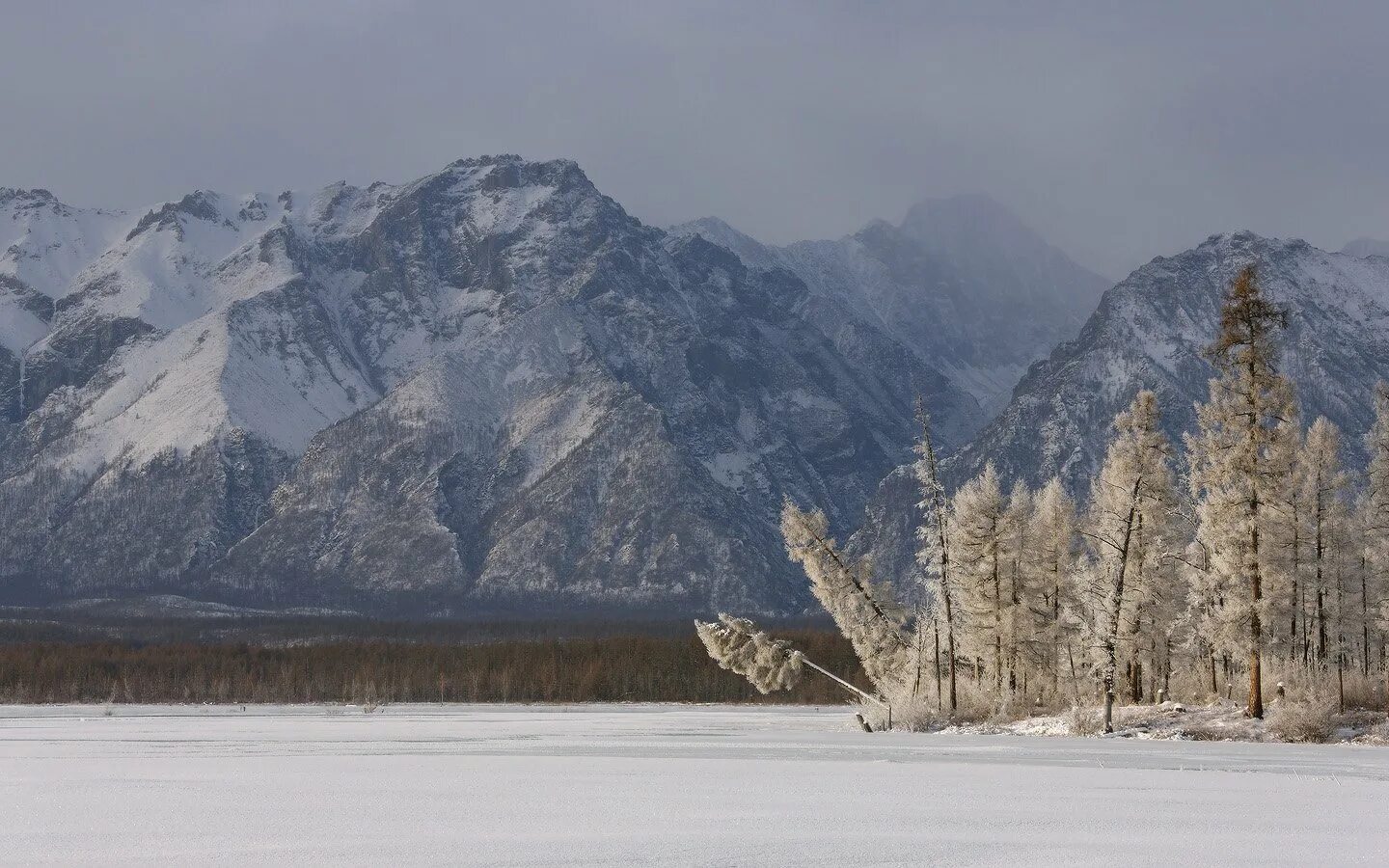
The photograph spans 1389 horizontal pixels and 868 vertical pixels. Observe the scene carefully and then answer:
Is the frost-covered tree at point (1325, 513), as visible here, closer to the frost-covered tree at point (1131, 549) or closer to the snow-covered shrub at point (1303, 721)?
the frost-covered tree at point (1131, 549)

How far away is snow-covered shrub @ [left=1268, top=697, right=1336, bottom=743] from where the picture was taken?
51.6 m

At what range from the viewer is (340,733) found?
2859 inches

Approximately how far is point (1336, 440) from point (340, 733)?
48389 millimetres

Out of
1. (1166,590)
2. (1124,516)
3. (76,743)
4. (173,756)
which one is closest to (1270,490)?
(1124,516)

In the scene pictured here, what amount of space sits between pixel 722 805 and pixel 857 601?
139 feet

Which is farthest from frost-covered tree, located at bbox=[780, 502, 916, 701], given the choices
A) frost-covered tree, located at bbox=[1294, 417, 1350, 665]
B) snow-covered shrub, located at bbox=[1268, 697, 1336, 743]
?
snow-covered shrub, located at bbox=[1268, 697, 1336, 743]

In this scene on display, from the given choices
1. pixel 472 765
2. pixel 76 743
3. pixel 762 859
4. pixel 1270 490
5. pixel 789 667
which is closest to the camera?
pixel 762 859

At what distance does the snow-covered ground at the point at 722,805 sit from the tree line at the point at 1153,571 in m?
9.29

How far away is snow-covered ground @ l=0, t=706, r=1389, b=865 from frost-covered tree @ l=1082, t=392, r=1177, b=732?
28.4 feet

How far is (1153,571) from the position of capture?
66.8 m

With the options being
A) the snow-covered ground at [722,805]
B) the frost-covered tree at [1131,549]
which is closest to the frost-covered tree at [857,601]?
the frost-covered tree at [1131,549]

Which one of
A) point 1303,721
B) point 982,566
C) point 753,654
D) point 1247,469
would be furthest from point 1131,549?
point 753,654

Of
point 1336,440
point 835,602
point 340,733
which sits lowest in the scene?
point 340,733

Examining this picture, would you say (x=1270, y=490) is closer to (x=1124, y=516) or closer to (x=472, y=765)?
(x=1124, y=516)
